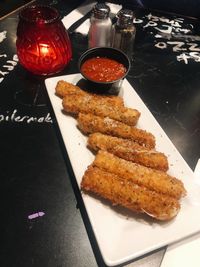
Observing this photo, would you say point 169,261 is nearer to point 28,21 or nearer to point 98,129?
point 98,129

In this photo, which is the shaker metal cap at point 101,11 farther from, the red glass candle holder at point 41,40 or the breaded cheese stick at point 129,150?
the breaded cheese stick at point 129,150

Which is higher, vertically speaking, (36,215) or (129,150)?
(129,150)

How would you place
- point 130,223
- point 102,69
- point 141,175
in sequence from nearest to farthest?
1. point 130,223
2. point 141,175
3. point 102,69

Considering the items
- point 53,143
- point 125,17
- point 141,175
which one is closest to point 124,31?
point 125,17

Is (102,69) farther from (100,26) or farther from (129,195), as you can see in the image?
(129,195)

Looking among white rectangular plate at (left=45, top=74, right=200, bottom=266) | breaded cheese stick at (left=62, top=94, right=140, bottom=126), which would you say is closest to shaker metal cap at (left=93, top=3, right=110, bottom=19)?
breaded cheese stick at (left=62, top=94, right=140, bottom=126)
